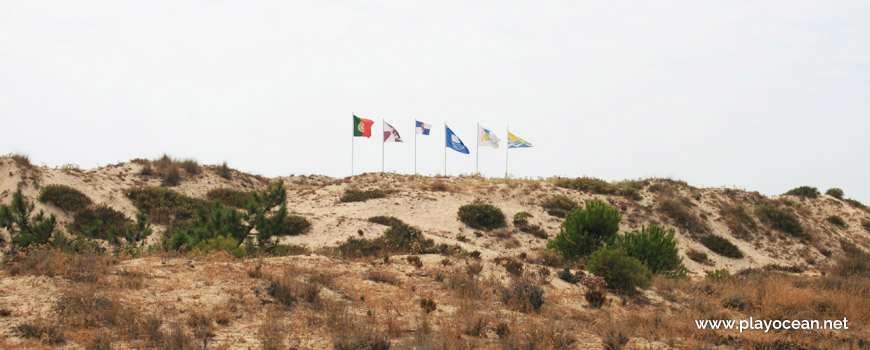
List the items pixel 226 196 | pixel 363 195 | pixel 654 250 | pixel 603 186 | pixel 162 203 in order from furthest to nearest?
pixel 603 186 < pixel 226 196 < pixel 363 195 < pixel 162 203 < pixel 654 250

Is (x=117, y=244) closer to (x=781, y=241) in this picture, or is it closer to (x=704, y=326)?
(x=704, y=326)

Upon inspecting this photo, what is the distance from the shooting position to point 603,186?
3678 centimetres

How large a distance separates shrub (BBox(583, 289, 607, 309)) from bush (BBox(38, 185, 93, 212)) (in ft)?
80.8

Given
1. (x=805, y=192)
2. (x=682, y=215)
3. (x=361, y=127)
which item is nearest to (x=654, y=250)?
(x=682, y=215)

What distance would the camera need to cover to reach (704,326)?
891 cm

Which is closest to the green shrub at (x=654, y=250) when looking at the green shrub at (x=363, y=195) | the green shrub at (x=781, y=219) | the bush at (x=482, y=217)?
the bush at (x=482, y=217)

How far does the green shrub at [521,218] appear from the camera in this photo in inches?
1144

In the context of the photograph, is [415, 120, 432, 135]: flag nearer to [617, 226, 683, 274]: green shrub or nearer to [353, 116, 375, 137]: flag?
[353, 116, 375, 137]: flag

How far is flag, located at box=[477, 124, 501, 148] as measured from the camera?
41.1 metres

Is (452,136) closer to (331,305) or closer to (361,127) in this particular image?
(361,127)

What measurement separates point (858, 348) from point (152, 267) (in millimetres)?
12850

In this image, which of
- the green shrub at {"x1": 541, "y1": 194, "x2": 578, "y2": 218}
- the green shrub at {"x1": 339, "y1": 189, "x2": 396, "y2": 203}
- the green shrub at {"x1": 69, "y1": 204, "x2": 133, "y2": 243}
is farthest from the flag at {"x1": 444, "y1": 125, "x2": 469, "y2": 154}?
the green shrub at {"x1": 69, "y1": 204, "x2": 133, "y2": 243}

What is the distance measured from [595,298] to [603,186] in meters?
27.7

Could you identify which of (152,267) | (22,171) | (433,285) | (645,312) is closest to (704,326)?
(645,312)
